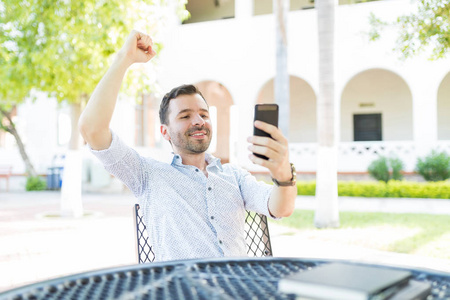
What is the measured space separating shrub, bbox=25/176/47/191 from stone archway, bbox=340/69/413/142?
9.97m

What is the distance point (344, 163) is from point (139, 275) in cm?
1275

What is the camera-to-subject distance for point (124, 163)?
79.4 inches

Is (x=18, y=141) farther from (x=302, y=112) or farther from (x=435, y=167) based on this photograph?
(x=435, y=167)

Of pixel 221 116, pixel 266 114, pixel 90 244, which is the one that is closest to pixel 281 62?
pixel 90 244

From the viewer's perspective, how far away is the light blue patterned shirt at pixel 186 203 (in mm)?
1971

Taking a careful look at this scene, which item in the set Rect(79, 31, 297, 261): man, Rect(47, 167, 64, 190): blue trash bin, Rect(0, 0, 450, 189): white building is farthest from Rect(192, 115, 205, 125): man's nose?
Rect(47, 167, 64, 190): blue trash bin

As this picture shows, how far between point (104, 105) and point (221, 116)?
704 inches

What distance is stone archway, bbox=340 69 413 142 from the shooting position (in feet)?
48.0

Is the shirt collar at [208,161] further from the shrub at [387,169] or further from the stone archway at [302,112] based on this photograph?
the stone archway at [302,112]

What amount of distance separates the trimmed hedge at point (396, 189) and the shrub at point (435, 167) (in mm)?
1024

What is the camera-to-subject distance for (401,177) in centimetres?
1216

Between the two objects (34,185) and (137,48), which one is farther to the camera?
(34,185)

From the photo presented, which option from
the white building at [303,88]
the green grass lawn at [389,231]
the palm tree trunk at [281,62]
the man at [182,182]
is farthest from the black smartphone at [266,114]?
the white building at [303,88]

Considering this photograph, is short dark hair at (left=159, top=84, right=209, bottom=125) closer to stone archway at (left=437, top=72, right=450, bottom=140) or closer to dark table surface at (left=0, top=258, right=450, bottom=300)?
dark table surface at (left=0, top=258, right=450, bottom=300)
